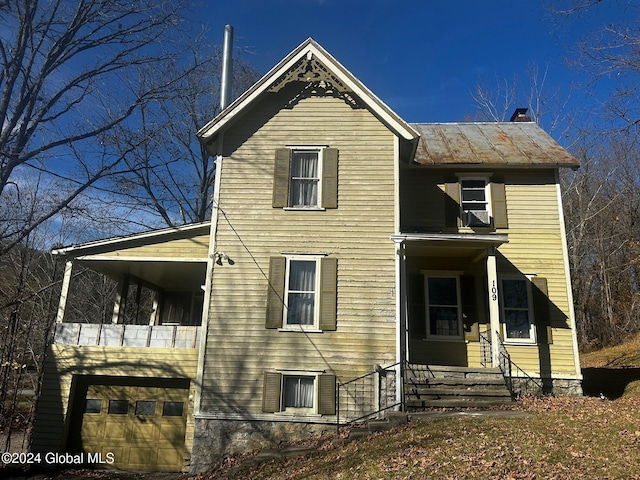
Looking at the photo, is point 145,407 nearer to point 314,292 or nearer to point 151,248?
point 151,248

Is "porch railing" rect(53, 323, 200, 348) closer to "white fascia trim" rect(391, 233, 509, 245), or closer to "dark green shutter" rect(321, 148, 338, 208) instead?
"dark green shutter" rect(321, 148, 338, 208)

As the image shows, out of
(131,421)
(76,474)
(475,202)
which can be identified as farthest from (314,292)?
(76,474)

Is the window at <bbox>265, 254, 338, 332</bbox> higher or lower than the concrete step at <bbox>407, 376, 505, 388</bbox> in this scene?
higher

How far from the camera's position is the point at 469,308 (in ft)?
43.5

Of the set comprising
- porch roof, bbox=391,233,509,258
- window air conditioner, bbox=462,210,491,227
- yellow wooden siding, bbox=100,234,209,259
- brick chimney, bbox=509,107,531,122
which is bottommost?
yellow wooden siding, bbox=100,234,209,259

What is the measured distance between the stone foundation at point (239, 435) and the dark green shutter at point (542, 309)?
6467mm

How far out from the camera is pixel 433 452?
7648 millimetres

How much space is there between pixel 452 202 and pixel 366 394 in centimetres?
642

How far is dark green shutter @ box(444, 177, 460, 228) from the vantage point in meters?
13.8

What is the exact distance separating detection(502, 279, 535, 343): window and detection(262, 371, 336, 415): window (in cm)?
544

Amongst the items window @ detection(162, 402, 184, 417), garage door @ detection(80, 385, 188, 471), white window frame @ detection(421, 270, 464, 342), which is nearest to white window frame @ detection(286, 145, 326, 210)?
white window frame @ detection(421, 270, 464, 342)

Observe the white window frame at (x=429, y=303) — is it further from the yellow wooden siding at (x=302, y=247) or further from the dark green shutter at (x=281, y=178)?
the dark green shutter at (x=281, y=178)

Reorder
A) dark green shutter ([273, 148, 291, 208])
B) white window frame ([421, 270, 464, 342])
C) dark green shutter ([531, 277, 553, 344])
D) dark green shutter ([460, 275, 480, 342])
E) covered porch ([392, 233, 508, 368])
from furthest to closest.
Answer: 1. white window frame ([421, 270, 464, 342])
2. dark green shutter ([460, 275, 480, 342])
3. covered porch ([392, 233, 508, 368])
4. dark green shutter ([531, 277, 553, 344])
5. dark green shutter ([273, 148, 291, 208])

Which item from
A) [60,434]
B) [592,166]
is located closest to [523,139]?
[60,434]
